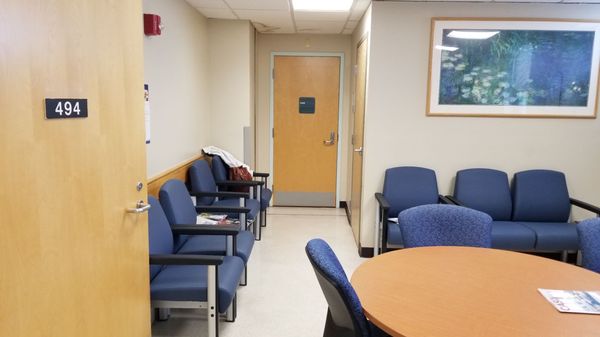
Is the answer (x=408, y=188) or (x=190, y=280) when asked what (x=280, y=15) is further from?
(x=190, y=280)

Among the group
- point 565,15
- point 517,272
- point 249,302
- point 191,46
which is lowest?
point 249,302

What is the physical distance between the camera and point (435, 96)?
3826 mm

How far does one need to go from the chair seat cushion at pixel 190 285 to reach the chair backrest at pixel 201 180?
1349 millimetres

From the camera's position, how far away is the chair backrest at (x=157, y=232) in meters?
2.51

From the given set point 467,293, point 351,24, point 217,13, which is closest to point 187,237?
point 467,293

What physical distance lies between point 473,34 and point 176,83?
2.51 meters

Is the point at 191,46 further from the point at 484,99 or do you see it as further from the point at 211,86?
the point at 484,99

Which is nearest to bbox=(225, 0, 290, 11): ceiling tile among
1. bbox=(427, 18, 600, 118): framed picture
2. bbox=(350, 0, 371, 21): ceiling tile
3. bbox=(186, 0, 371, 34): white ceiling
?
bbox=(186, 0, 371, 34): white ceiling

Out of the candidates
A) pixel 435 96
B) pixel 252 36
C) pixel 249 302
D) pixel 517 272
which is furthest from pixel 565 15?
pixel 249 302

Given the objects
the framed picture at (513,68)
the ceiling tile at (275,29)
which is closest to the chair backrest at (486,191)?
the framed picture at (513,68)

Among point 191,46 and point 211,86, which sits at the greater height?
point 191,46

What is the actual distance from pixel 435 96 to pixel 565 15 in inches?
49.4

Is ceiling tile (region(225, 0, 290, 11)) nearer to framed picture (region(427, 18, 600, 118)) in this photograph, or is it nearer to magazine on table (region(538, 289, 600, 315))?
framed picture (region(427, 18, 600, 118))

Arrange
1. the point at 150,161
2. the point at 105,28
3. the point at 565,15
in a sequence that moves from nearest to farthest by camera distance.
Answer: the point at 105,28
the point at 150,161
the point at 565,15
